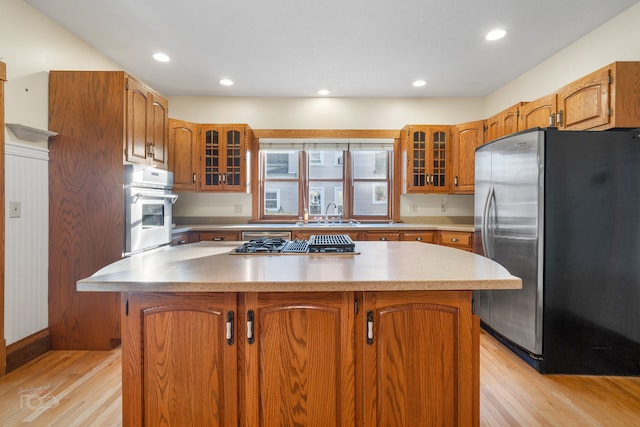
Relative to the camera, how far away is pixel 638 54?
2.21 m

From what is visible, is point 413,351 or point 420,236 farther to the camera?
point 420,236

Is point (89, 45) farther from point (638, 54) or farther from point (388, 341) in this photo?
point (638, 54)

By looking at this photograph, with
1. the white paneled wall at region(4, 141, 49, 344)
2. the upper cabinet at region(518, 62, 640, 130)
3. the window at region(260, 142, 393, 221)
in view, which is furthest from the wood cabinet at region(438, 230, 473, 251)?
the white paneled wall at region(4, 141, 49, 344)

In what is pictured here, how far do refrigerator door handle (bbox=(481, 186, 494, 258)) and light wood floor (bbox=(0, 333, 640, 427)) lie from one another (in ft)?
2.79

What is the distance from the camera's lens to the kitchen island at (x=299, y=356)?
121cm

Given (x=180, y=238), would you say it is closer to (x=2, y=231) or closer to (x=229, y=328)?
(x=2, y=231)

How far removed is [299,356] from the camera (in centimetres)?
121

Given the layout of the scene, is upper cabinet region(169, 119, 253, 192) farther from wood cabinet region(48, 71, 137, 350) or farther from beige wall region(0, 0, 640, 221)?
wood cabinet region(48, 71, 137, 350)

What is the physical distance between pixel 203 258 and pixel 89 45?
8.85ft

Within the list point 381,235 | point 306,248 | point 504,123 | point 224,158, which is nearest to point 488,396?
point 306,248

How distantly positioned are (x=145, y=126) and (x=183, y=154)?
986mm

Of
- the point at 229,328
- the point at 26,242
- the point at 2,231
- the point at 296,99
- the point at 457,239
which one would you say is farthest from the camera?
the point at 296,99

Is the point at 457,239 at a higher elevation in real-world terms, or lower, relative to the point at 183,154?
lower

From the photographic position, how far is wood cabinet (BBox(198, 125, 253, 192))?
12.4 ft
